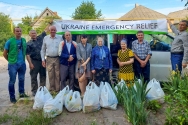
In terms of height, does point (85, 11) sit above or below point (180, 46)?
above

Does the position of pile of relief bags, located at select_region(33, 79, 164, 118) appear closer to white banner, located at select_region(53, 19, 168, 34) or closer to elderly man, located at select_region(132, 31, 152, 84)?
elderly man, located at select_region(132, 31, 152, 84)

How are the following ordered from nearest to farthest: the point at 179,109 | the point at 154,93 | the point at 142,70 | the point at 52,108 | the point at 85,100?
the point at 179,109 < the point at 52,108 < the point at 85,100 < the point at 154,93 < the point at 142,70

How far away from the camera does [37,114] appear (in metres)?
4.13

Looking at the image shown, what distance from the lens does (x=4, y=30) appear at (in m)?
27.7

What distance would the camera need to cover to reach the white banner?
19.7 feet

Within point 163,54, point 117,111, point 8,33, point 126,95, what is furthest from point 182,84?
point 8,33

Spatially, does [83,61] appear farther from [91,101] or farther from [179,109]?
[179,109]

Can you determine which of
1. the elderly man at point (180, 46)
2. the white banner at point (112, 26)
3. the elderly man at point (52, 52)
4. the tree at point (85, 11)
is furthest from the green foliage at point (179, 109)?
the tree at point (85, 11)

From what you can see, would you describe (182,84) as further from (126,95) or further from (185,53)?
(185,53)

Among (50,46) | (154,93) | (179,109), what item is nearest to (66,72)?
(50,46)

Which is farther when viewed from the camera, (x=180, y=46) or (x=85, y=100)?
(x=180, y=46)

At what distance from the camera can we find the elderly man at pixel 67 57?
5.43 meters

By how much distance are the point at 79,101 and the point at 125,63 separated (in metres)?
1.70

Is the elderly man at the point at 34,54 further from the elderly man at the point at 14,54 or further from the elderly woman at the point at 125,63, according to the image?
the elderly woman at the point at 125,63
